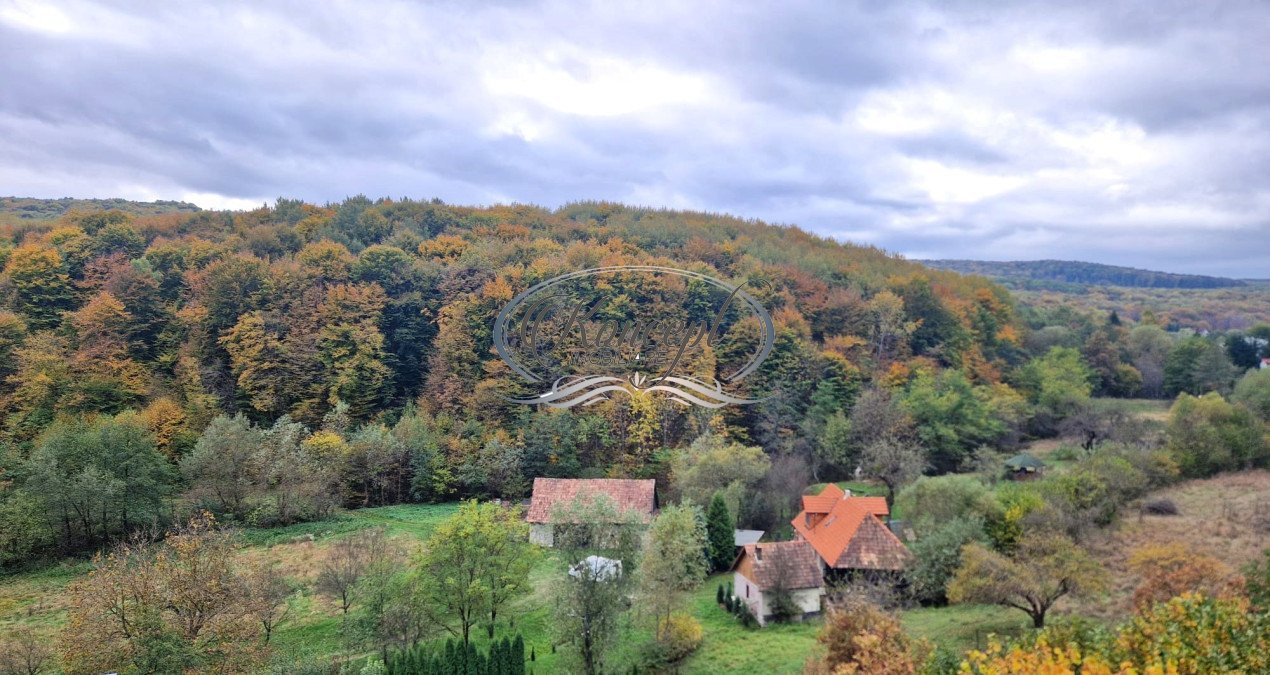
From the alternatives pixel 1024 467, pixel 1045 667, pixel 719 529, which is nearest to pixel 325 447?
pixel 719 529

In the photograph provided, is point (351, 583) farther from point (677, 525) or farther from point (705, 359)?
Result: point (705, 359)

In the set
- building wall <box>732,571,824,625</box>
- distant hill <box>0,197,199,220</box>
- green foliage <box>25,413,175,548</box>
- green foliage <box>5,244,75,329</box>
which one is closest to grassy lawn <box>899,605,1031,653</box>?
building wall <box>732,571,824,625</box>

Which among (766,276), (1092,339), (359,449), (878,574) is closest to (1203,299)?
(1092,339)

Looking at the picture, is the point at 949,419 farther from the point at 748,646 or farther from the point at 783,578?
the point at 748,646

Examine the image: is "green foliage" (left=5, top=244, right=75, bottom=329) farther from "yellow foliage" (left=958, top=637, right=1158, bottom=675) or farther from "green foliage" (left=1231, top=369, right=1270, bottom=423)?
"green foliage" (left=1231, top=369, right=1270, bottom=423)

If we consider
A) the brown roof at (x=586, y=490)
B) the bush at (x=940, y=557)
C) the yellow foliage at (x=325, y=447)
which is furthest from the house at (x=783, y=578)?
the yellow foliage at (x=325, y=447)
